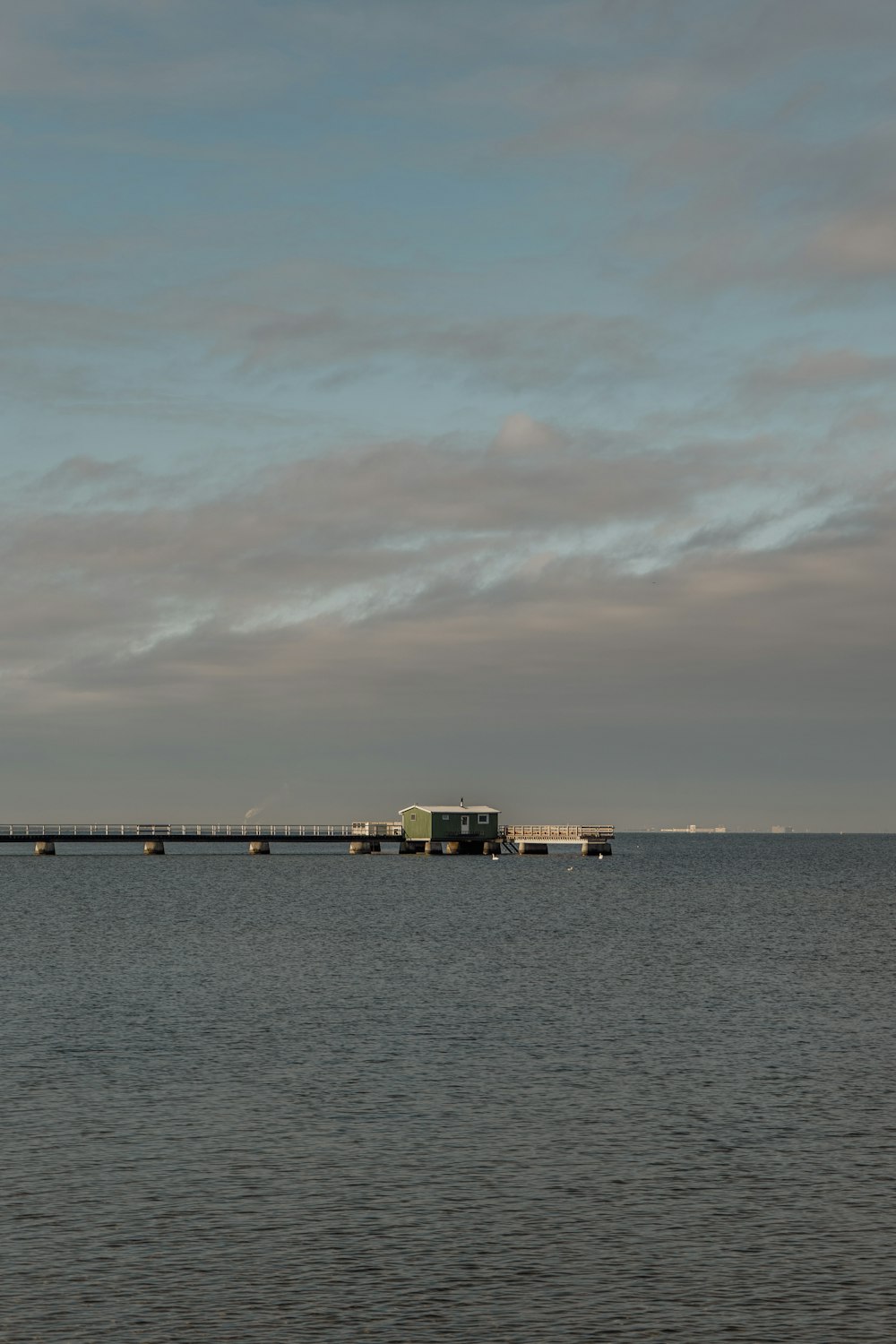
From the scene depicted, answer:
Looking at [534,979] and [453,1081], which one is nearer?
[453,1081]

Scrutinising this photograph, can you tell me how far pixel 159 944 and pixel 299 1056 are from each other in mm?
42596

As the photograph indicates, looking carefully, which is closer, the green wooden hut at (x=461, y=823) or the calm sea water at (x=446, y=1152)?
the calm sea water at (x=446, y=1152)

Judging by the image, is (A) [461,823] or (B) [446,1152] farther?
(A) [461,823]

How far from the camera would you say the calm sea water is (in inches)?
915

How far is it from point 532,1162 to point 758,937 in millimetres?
65235

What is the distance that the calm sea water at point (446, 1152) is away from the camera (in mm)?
23234

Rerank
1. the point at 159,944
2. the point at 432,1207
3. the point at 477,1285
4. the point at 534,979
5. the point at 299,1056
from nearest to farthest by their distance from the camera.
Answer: the point at 477,1285 < the point at 432,1207 < the point at 299,1056 < the point at 534,979 < the point at 159,944

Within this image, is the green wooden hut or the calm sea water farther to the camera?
the green wooden hut

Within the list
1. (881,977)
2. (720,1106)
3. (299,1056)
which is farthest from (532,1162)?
(881,977)

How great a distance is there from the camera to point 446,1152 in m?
32.9

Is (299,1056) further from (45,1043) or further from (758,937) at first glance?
(758,937)

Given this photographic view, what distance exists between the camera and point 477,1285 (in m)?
24.1

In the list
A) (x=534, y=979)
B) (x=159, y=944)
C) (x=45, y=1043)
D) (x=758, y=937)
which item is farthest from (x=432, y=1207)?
(x=758, y=937)

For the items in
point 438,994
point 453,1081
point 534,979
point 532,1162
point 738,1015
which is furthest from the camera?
point 534,979
